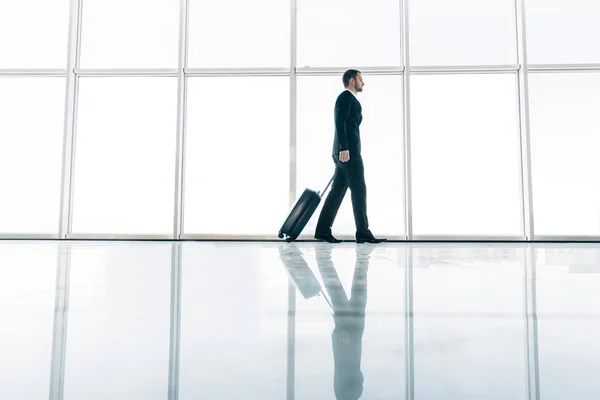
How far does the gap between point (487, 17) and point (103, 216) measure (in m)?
4.14

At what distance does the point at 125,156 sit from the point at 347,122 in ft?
7.64

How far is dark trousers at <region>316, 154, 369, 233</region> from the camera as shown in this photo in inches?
112

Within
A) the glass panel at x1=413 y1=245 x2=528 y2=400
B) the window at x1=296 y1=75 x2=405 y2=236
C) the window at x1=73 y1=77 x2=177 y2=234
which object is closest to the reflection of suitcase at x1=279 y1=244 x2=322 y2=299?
the glass panel at x1=413 y1=245 x2=528 y2=400

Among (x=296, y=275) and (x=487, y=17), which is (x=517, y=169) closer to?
(x=487, y=17)

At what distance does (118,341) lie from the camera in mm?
450

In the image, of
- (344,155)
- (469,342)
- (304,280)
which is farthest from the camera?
(344,155)

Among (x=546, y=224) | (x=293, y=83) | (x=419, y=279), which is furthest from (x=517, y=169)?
(x=419, y=279)

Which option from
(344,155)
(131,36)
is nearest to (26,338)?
(344,155)

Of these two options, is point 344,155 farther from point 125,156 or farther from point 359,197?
point 125,156

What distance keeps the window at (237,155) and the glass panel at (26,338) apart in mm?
2855

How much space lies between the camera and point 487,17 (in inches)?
150

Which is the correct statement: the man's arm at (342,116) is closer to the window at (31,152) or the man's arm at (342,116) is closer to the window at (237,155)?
the window at (237,155)

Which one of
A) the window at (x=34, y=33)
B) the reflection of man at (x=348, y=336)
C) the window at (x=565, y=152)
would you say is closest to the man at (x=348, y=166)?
the window at (x=565, y=152)

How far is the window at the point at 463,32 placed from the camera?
373 cm
